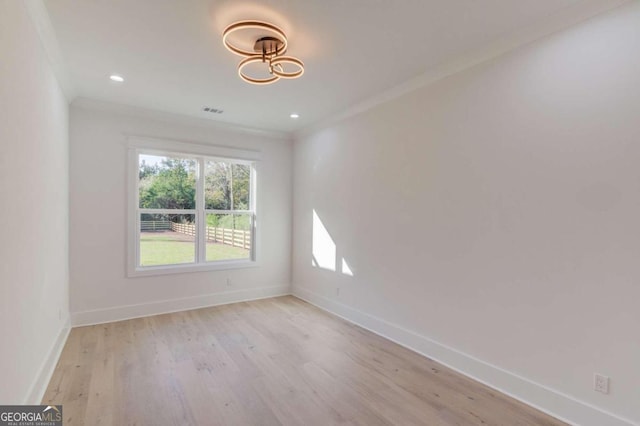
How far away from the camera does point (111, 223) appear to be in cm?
408

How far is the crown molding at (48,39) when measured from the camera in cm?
206

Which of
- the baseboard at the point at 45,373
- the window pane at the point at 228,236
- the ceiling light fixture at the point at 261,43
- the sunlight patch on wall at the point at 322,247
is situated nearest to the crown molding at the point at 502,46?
the ceiling light fixture at the point at 261,43

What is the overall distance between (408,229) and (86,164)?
391 centimetres

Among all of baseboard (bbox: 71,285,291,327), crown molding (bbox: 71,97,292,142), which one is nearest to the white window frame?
crown molding (bbox: 71,97,292,142)

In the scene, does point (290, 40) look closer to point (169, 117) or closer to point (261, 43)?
point (261, 43)

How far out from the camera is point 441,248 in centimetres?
304

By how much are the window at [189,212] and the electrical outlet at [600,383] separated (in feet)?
14.0

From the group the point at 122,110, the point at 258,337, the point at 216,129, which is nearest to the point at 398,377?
the point at 258,337

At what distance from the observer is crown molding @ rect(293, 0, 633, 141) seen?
6.79 feet

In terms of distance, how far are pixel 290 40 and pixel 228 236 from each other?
3.31 meters

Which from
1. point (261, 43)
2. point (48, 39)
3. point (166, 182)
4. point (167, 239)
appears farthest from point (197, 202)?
point (261, 43)

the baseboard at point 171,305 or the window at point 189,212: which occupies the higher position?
the window at point 189,212

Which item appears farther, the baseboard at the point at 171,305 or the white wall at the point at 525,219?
the baseboard at the point at 171,305

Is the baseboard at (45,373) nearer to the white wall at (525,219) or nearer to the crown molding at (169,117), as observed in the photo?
the crown molding at (169,117)
